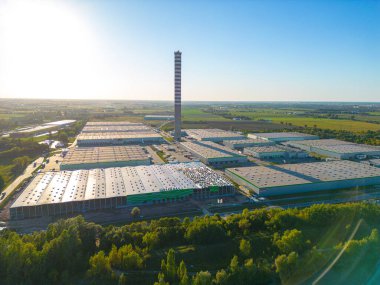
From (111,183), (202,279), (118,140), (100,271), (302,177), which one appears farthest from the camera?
(118,140)

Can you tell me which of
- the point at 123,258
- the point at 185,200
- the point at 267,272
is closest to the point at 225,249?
the point at 267,272

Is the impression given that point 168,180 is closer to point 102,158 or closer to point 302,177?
point 102,158

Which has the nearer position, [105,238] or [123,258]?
[123,258]

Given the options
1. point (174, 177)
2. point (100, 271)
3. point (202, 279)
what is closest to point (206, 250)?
point (202, 279)

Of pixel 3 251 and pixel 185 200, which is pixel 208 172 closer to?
pixel 185 200

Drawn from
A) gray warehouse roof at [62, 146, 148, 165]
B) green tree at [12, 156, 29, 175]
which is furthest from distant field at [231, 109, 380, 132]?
green tree at [12, 156, 29, 175]

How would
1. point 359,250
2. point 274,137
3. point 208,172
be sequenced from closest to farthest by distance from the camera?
1. point 359,250
2. point 208,172
3. point 274,137

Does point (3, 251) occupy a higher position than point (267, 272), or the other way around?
point (3, 251)
